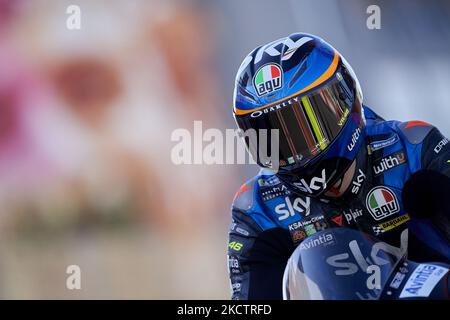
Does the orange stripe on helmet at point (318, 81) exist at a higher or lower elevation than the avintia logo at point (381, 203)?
higher

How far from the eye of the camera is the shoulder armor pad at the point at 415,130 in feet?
8.75

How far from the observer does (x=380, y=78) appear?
562 cm

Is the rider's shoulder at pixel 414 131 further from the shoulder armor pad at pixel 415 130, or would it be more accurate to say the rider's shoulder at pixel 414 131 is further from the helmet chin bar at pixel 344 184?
the helmet chin bar at pixel 344 184

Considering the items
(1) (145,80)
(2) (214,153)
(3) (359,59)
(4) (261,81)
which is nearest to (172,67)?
(1) (145,80)

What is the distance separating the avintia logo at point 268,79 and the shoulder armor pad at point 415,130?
480 mm

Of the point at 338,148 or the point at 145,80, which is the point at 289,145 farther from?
the point at 145,80

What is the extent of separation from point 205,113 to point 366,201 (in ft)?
9.63

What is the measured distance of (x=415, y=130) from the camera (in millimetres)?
2703

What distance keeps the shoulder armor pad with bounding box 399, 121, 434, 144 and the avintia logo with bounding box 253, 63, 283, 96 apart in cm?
48

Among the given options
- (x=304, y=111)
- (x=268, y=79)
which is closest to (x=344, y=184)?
(x=304, y=111)

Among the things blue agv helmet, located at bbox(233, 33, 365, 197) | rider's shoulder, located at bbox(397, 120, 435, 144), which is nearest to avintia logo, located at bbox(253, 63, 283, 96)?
blue agv helmet, located at bbox(233, 33, 365, 197)

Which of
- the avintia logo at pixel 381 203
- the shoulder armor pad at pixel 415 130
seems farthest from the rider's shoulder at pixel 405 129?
the avintia logo at pixel 381 203

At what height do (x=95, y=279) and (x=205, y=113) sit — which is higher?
(x=205, y=113)

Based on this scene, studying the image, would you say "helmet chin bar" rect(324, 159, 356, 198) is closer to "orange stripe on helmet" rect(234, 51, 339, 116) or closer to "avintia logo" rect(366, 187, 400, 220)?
"avintia logo" rect(366, 187, 400, 220)
